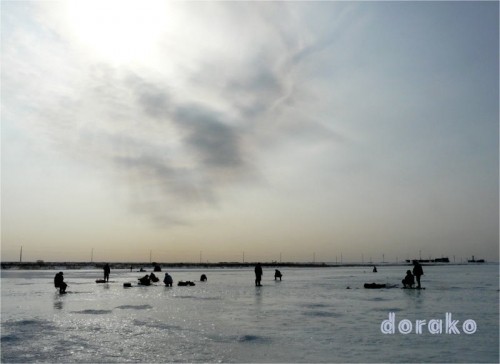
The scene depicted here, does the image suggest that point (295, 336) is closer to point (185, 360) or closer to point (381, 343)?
point (381, 343)

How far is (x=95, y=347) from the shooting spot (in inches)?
499

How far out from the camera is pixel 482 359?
10711 mm

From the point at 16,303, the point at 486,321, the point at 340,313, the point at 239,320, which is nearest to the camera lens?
the point at 486,321

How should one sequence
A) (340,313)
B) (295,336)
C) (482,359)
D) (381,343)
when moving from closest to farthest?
(482,359)
(381,343)
(295,336)
(340,313)

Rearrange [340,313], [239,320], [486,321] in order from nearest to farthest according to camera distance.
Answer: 1. [486,321]
2. [239,320]
3. [340,313]

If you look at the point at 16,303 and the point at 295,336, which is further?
the point at 16,303

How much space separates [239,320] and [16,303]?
14.7m

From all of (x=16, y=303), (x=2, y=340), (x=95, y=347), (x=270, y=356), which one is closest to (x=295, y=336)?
(x=270, y=356)

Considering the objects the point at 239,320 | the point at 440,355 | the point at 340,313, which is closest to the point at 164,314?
the point at 239,320

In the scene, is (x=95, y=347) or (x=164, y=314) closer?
(x=95, y=347)

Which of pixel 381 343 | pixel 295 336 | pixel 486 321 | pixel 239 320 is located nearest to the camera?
pixel 381 343

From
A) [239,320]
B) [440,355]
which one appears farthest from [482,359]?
[239,320]

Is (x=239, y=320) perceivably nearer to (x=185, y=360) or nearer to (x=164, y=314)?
(x=164, y=314)

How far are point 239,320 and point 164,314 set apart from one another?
4.08 meters
